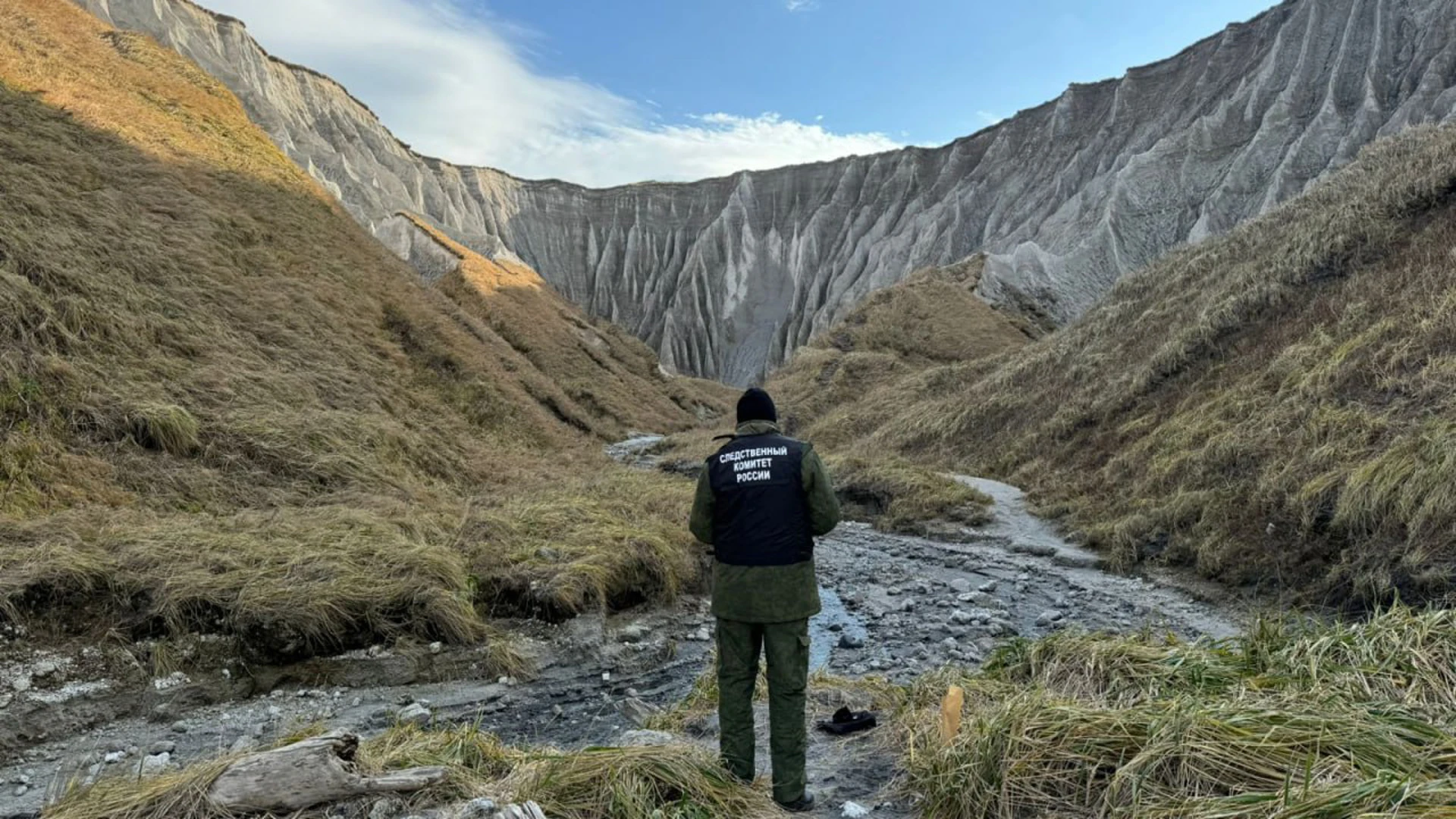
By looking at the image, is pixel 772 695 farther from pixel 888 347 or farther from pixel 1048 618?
pixel 888 347

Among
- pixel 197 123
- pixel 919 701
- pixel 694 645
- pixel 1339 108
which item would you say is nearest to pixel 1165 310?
pixel 694 645

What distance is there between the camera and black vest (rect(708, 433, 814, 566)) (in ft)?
14.7

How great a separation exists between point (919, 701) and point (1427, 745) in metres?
3.00

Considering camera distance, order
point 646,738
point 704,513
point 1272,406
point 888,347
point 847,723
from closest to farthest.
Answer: point 704,513 → point 646,738 → point 847,723 → point 1272,406 → point 888,347

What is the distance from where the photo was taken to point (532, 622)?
9.16 meters

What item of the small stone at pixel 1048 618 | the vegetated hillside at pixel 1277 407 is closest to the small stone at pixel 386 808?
the small stone at pixel 1048 618

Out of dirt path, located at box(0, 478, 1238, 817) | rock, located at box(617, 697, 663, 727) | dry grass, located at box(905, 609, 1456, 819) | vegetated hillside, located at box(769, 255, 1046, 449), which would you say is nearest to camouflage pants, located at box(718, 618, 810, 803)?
dirt path, located at box(0, 478, 1238, 817)

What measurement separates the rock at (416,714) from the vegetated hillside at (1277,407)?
883cm

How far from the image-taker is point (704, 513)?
184 inches

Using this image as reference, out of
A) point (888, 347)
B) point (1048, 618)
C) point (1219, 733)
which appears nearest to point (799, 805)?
point (1219, 733)

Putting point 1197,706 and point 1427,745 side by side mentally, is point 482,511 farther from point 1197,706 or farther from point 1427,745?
point 1427,745

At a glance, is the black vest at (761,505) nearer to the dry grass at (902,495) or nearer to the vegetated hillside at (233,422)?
the vegetated hillside at (233,422)

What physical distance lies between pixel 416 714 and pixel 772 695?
377cm

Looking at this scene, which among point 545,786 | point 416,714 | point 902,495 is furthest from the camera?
point 902,495
